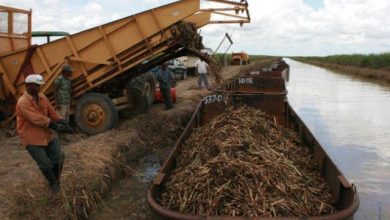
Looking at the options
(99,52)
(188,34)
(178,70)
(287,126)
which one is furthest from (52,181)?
(178,70)

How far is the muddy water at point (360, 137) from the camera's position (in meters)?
7.00

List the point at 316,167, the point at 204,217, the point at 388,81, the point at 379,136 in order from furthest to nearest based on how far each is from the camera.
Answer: the point at 388,81, the point at 379,136, the point at 316,167, the point at 204,217

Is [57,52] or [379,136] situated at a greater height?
[57,52]

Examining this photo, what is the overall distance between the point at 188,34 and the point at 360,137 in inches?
219

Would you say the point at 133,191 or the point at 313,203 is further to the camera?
the point at 133,191

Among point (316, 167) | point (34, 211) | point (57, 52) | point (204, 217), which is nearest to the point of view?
point (204, 217)

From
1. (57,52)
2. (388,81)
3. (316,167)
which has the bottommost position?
(388,81)

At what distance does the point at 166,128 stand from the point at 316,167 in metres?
5.11

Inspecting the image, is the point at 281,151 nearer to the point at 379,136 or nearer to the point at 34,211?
the point at 34,211

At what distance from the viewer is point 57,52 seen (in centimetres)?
894

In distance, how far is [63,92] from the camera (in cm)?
831

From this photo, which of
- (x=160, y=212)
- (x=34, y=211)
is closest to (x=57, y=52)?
(x=34, y=211)

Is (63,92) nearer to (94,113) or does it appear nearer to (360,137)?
(94,113)

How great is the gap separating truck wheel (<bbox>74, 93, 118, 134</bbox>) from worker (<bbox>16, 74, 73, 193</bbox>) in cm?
329
